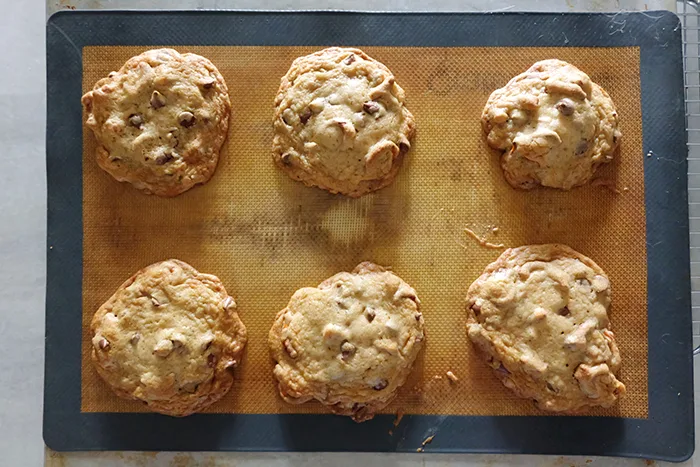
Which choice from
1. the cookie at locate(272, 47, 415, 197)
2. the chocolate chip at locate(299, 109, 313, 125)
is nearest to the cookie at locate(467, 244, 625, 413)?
the cookie at locate(272, 47, 415, 197)

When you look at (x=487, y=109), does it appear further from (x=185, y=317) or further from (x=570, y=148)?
(x=185, y=317)

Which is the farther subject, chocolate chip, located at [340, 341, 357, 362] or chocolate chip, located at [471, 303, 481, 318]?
chocolate chip, located at [471, 303, 481, 318]

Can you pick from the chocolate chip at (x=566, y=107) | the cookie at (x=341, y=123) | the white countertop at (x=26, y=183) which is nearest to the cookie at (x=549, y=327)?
the chocolate chip at (x=566, y=107)

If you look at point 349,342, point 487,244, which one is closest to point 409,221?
point 487,244

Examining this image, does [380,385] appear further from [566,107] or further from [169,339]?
[566,107]

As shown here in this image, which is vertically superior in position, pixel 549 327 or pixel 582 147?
pixel 582 147

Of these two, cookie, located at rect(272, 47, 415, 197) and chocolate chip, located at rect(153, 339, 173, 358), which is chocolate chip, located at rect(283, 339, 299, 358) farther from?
cookie, located at rect(272, 47, 415, 197)

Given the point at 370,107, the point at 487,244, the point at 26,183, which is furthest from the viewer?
the point at 26,183
